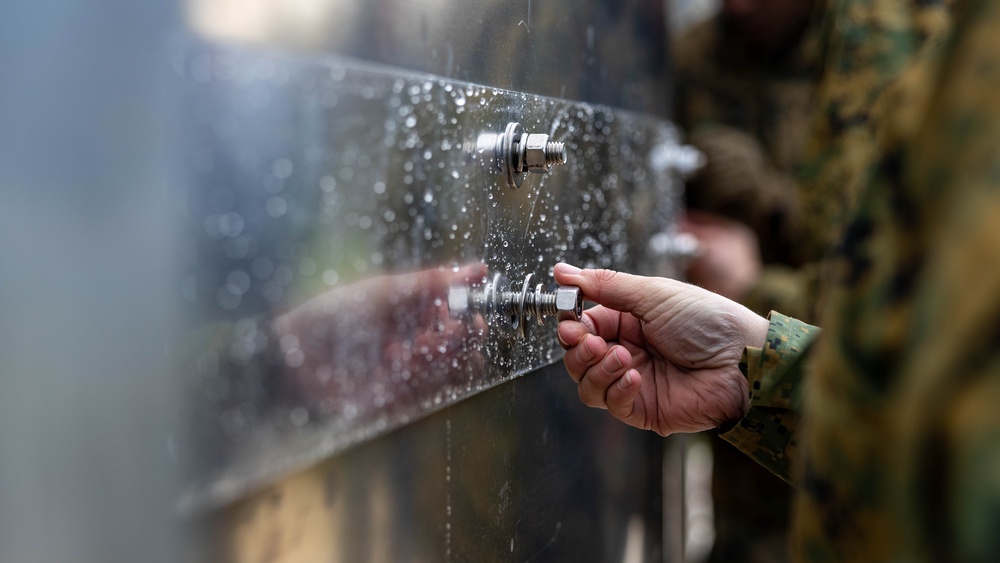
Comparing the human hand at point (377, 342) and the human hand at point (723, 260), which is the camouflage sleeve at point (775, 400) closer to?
the human hand at point (377, 342)

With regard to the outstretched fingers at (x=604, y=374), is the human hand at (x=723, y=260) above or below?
below

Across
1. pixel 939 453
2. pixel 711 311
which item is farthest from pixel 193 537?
pixel 711 311

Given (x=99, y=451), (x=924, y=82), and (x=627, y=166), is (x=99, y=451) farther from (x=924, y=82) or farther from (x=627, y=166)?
(x=627, y=166)

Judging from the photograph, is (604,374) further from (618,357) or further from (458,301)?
(458,301)

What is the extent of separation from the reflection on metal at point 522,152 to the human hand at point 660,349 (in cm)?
8

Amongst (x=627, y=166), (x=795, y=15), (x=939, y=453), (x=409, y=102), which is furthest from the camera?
(x=795, y=15)

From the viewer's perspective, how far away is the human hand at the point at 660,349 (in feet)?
1.97

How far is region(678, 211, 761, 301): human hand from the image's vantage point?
1535 mm

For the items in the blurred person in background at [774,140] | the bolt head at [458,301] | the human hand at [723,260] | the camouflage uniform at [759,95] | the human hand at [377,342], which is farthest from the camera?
the camouflage uniform at [759,95]

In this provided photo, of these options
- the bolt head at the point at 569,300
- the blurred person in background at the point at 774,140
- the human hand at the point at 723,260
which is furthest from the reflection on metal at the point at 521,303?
the human hand at the point at 723,260

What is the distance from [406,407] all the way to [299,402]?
9 centimetres

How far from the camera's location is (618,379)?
1.99 feet

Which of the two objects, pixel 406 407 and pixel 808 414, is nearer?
pixel 808 414

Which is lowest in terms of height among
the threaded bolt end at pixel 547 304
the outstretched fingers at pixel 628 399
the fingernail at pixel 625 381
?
the outstretched fingers at pixel 628 399
